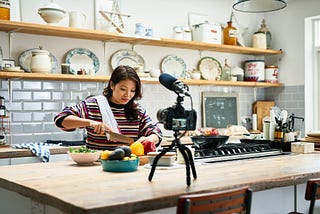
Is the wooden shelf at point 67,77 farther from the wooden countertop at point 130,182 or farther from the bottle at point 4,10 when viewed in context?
the wooden countertop at point 130,182

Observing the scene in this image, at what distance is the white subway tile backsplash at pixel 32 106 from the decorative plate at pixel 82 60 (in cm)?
49

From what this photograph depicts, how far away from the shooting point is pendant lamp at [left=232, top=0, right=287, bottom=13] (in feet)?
9.74

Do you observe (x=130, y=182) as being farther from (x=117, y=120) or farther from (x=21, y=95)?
(x=21, y=95)

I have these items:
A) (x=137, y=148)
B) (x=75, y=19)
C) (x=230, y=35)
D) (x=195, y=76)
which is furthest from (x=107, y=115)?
(x=230, y=35)

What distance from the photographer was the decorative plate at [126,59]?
4980mm

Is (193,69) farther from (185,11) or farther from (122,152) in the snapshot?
(122,152)

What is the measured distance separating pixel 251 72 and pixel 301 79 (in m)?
0.66

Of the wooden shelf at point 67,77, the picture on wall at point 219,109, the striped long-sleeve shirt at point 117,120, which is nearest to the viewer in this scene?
the striped long-sleeve shirt at point 117,120

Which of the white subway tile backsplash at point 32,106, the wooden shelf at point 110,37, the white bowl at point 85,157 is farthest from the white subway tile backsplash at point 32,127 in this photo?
the white bowl at point 85,157

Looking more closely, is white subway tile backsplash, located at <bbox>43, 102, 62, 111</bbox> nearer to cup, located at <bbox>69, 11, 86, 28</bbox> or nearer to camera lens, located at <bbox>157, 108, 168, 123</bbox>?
cup, located at <bbox>69, 11, 86, 28</bbox>

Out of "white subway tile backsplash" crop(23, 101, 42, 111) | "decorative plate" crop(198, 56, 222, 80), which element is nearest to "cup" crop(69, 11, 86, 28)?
"white subway tile backsplash" crop(23, 101, 42, 111)

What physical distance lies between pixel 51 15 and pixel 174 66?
1.80 metres

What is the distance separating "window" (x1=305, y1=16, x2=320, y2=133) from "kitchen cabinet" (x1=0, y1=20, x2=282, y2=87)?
0.39 meters

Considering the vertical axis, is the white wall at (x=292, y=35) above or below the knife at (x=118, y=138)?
above
